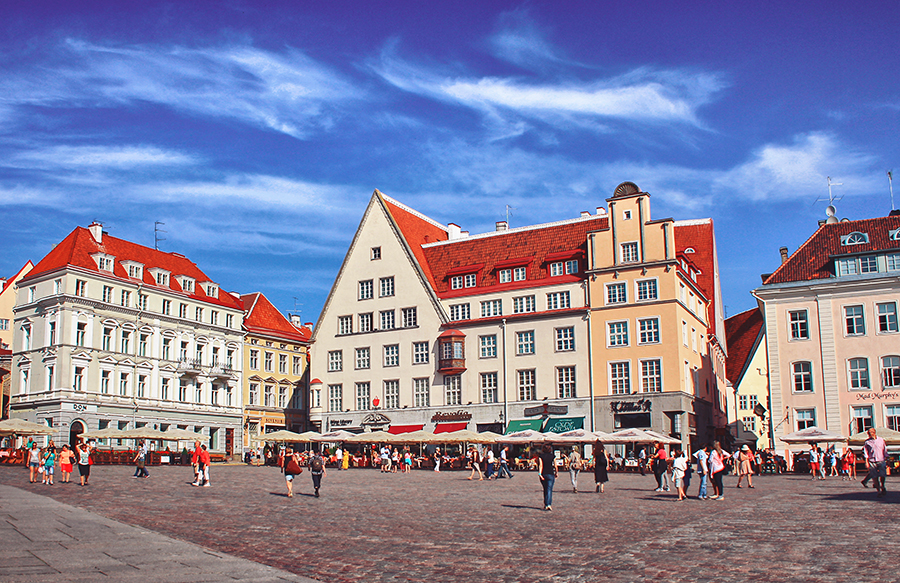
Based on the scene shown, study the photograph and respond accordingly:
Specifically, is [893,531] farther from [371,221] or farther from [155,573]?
[371,221]

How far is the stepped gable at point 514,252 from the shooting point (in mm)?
62125

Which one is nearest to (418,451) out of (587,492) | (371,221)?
(371,221)

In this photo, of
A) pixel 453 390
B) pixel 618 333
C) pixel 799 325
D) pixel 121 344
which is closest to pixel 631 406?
pixel 618 333

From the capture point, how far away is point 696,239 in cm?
7281

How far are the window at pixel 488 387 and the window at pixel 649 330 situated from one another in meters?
11.2

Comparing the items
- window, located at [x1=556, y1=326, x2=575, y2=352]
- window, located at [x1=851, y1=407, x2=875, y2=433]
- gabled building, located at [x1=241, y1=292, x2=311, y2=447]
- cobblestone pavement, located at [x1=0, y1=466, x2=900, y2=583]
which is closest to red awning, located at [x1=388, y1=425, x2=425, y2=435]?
window, located at [x1=556, y1=326, x2=575, y2=352]

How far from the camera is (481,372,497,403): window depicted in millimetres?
61156

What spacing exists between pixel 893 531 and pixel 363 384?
2097 inches

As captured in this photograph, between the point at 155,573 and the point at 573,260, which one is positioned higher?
the point at 573,260

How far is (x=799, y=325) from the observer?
168 feet

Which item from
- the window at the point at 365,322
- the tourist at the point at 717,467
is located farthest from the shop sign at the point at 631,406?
the tourist at the point at 717,467

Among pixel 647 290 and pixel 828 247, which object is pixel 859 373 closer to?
pixel 828 247

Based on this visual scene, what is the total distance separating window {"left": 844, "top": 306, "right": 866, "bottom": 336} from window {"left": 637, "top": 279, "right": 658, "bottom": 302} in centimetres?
1152

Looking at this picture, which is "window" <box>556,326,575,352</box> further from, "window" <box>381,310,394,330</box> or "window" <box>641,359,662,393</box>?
"window" <box>381,310,394,330</box>
